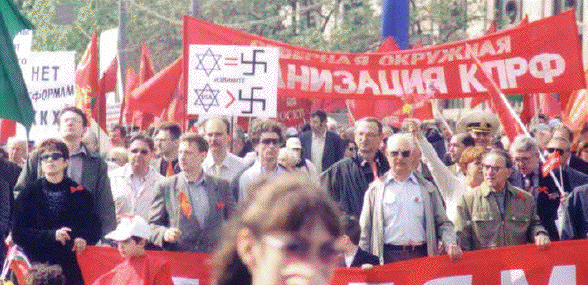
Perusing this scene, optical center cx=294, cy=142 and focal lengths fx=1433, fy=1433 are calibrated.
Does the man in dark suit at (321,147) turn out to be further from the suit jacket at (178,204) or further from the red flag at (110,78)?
the suit jacket at (178,204)

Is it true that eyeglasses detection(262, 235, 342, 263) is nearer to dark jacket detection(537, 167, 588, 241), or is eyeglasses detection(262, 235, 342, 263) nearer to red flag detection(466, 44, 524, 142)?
dark jacket detection(537, 167, 588, 241)

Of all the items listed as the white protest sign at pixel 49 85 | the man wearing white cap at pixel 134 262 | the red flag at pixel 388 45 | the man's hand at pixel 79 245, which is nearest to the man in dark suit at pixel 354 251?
the man wearing white cap at pixel 134 262

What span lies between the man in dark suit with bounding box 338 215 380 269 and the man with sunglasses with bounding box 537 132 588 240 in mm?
2018

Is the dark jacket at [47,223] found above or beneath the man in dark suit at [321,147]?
beneath

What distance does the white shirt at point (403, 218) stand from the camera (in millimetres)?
9055

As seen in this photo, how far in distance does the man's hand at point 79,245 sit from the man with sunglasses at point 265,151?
134 centimetres

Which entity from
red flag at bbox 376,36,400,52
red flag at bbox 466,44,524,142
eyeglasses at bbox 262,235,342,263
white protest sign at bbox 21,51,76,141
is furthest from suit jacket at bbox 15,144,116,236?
red flag at bbox 376,36,400,52

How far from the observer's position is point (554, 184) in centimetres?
1077

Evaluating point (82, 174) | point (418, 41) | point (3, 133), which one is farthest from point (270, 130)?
point (418, 41)

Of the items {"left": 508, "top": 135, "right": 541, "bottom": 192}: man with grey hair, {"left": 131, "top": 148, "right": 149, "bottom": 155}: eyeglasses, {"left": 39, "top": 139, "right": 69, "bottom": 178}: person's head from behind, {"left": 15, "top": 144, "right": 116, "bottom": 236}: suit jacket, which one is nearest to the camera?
{"left": 39, "top": 139, "right": 69, "bottom": 178}: person's head from behind

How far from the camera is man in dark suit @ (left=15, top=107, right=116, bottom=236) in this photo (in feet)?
31.2

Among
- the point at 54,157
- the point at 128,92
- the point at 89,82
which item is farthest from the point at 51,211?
the point at 128,92

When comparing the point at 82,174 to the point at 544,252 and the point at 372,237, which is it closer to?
the point at 372,237

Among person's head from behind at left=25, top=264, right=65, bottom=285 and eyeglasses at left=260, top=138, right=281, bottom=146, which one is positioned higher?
eyeglasses at left=260, top=138, right=281, bottom=146
